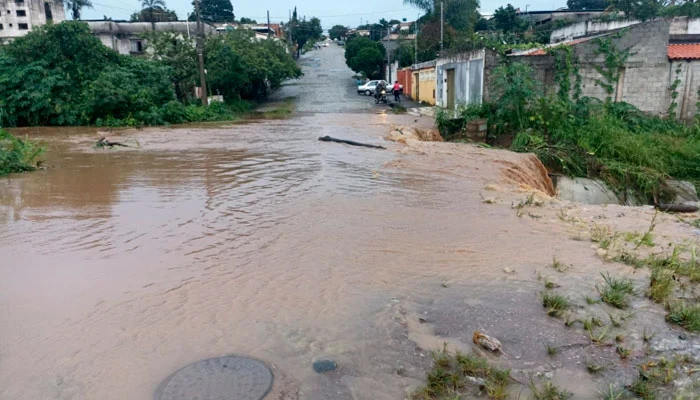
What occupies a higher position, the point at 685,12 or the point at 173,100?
the point at 685,12

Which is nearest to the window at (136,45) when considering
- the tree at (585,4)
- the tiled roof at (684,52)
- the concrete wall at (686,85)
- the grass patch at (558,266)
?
the tiled roof at (684,52)

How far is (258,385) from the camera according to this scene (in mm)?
3205

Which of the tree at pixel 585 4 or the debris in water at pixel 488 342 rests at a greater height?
the tree at pixel 585 4

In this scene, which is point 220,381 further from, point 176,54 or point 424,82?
point 424,82

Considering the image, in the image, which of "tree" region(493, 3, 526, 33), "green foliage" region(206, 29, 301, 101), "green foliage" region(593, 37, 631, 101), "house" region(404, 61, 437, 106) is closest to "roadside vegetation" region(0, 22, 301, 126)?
"green foliage" region(206, 29, 301, 101)

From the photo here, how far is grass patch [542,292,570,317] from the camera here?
13.3 feet

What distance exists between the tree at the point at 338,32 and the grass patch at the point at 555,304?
109669mm

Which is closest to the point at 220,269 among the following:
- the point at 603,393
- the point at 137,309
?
the point at 137,309

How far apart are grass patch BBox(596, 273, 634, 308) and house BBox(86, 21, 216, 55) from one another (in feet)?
135

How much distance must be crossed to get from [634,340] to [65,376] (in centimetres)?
376

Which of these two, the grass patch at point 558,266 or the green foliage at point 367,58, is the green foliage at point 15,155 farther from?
the green foliage at point 367,58

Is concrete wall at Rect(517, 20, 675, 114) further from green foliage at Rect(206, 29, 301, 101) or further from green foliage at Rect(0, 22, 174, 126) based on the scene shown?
green foliage at Rect(206, 29, 301, 101)

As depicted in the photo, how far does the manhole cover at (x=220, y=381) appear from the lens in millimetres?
3111

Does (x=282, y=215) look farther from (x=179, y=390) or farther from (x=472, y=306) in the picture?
(x=179, y=390)
